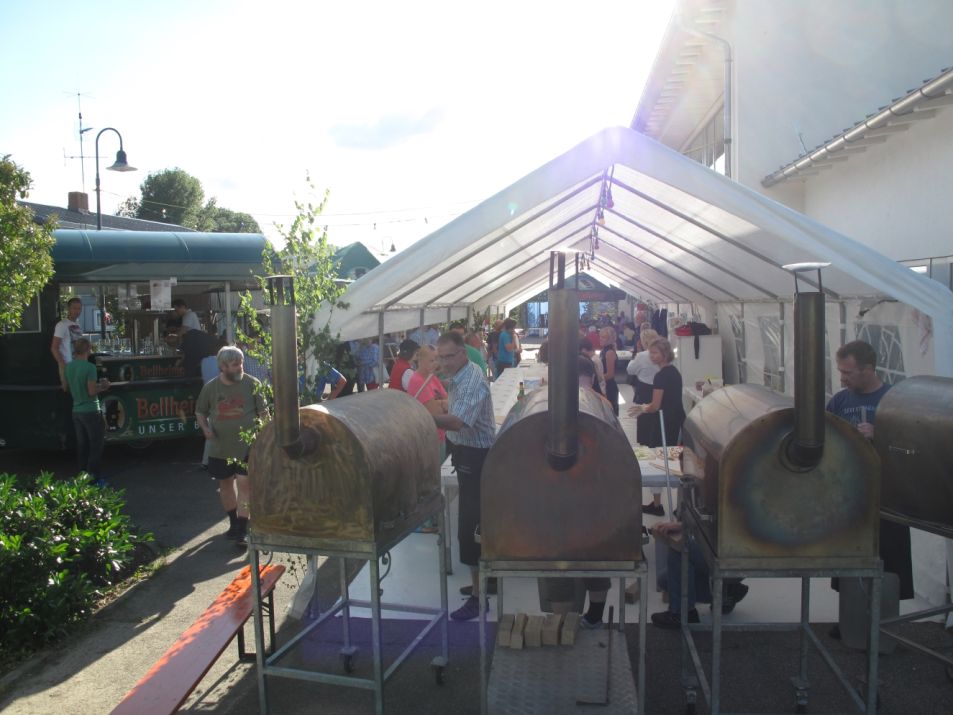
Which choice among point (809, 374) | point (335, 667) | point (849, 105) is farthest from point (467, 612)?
point (849, 105)

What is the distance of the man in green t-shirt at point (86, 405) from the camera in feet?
28.0

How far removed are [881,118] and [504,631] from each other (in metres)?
5.31

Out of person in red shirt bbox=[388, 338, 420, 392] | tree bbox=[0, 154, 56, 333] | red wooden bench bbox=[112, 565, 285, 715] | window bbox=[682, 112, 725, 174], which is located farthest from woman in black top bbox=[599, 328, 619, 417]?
tree bbox=[0, 154, 56, 333]

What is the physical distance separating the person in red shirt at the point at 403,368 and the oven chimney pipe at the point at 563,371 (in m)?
4.43

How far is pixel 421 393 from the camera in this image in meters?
6.72

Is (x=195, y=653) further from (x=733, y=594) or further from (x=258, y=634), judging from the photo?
(x=733, y=594)

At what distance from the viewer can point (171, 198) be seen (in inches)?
2687

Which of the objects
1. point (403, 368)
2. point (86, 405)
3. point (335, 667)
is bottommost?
point (335, 667)

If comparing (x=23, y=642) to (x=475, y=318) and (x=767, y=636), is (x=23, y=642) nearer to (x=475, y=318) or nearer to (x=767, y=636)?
(x=767, y=636)

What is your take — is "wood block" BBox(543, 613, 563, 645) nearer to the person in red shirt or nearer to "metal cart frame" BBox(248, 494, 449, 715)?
"metal cart frame" BBox(248, 494, 449, 715)

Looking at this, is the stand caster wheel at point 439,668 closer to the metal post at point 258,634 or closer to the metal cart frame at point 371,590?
the metal cart frame at point 371,590

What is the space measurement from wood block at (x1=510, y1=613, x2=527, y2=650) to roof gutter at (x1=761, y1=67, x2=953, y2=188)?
4.60 metres

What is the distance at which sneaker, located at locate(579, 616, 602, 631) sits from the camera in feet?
14.8

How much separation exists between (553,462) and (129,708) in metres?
2.32
